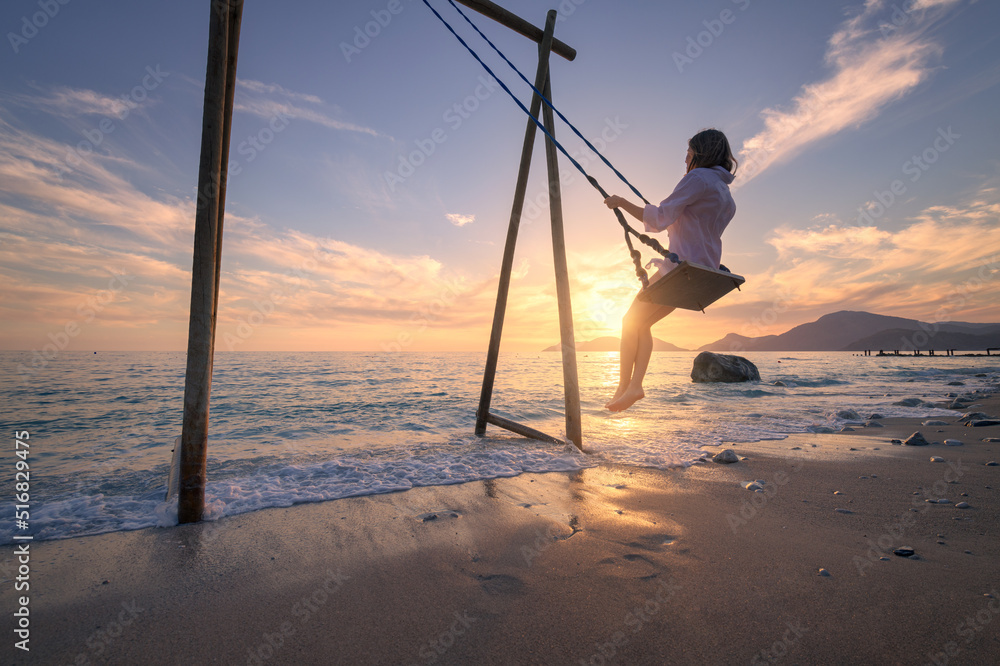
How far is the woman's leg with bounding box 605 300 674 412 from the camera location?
4129mm

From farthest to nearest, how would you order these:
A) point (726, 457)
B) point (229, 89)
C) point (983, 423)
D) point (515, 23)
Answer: point (983, 423) → point (515, 23) → point (726, 457) → point (229, 89)

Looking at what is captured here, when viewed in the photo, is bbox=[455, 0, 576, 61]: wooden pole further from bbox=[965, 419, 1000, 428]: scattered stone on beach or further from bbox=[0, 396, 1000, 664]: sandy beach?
bbox=[965, 419, 1000, 428]: scattered stone on beach

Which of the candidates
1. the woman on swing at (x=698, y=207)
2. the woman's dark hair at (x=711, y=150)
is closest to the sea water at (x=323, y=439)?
the woman on swing at (x=698, y=207)

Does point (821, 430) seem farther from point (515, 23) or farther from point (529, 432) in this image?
point (515, 23)

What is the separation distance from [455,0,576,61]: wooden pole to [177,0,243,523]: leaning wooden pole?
11.9ft

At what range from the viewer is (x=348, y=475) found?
5398 millimetres

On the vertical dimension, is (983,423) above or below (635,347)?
below

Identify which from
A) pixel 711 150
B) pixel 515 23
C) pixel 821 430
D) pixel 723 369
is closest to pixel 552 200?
pixel 515 23

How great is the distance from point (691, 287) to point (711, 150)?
1244 mm

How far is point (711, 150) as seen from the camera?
12.0 ft

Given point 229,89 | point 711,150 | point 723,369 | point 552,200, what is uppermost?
point 229,89

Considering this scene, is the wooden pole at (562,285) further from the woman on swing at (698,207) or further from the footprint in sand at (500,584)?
the footprint in sand at (500,584)

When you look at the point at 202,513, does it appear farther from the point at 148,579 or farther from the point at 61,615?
the point at 61,615

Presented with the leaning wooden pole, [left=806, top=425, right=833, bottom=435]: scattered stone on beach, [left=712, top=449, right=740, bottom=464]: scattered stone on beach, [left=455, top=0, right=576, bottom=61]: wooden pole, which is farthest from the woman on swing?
[left=806, top=425, right=833, bottom=435]: scattered stone on beach
